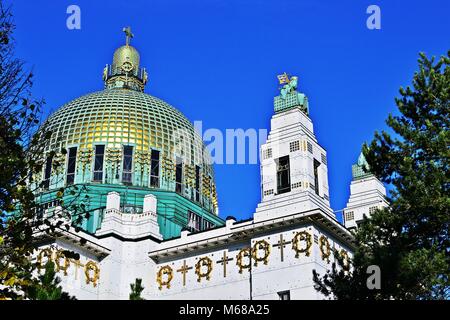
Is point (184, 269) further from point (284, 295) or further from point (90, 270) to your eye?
point (284, 295)

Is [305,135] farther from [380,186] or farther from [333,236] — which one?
[380,186]

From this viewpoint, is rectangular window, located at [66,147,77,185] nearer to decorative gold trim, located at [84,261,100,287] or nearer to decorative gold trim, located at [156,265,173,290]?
decorative gold trim, located at [84,261,100,287]

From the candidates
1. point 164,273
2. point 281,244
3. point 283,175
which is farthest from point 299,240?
point 164,273

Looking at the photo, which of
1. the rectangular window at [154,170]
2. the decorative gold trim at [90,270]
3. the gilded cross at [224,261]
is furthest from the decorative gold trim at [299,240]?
the rectangular window at [154,170]

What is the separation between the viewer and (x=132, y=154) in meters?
56.4

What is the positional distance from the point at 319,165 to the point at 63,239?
1683cm

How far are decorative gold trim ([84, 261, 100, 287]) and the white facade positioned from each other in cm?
7

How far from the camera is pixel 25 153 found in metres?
20.0

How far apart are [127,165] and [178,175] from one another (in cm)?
423

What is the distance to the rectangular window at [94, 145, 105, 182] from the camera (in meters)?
54.9

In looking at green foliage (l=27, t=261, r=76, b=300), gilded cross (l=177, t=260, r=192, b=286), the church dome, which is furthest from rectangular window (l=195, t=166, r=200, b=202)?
green foliage (l=27, t=261, r=76, b=300)

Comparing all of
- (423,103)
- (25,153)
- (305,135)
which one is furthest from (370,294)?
(305,135)

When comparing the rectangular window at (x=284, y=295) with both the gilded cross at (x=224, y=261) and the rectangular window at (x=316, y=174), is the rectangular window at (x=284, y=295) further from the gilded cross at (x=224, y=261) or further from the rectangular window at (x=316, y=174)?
the rectangular window at (x=316, y=174)

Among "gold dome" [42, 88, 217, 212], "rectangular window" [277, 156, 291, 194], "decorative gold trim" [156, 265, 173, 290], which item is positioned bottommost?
"decorative gold trim" [156, 265, 173, 290]
